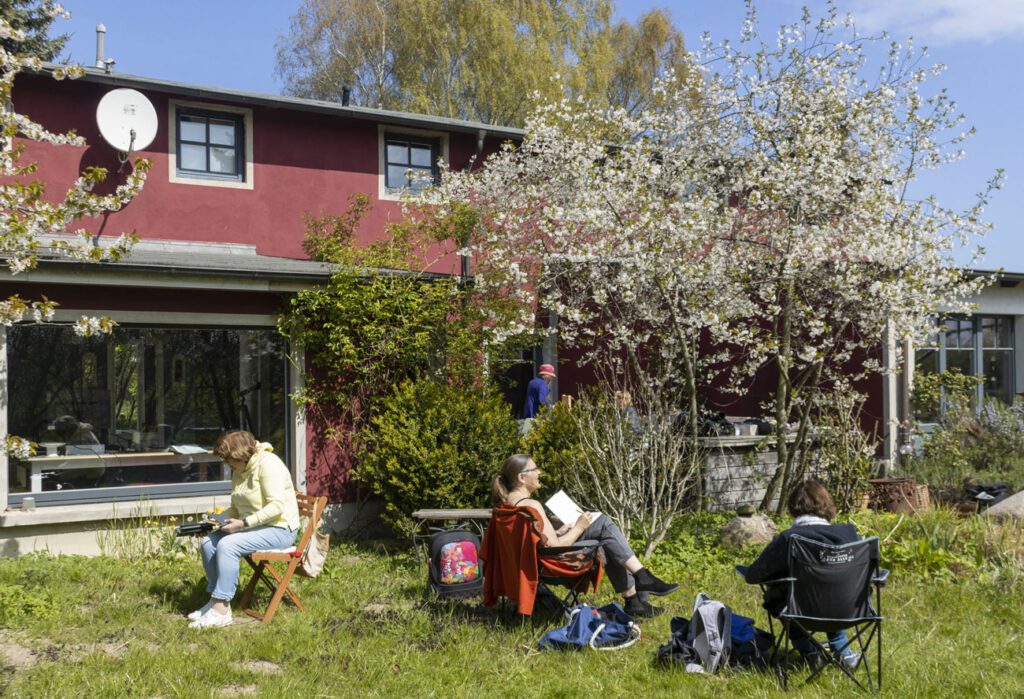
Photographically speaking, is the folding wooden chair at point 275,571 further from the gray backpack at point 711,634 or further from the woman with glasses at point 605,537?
the gray backpack at point 711,634

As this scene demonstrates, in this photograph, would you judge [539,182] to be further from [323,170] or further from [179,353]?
[179,353]

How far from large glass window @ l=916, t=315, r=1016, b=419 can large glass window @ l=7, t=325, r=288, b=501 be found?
436 inches

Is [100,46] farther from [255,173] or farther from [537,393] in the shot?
[537,393]

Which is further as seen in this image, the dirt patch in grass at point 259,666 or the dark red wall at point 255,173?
the dark red wall at point 255,173

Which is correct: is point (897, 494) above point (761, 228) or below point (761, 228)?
below

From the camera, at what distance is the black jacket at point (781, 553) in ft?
17.3

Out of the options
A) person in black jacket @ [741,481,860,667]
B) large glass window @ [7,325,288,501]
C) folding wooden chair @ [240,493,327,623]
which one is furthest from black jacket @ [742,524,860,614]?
large glass window @ [7,325,288,501]

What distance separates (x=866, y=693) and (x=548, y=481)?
13.7 feet

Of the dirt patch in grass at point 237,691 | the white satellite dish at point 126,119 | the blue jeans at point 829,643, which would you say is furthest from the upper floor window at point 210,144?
the blue jeans at point 829,643

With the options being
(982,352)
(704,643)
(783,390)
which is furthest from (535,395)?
(982,352)

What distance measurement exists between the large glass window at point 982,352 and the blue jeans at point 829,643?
11.1 m

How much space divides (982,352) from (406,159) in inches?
405

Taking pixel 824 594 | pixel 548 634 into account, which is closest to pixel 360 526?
pixel 548 634

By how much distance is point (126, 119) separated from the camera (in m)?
11.7
